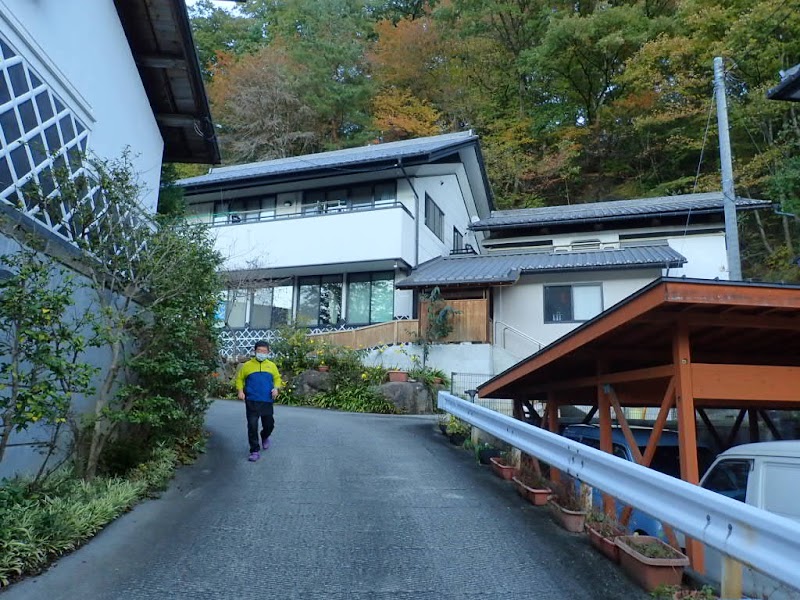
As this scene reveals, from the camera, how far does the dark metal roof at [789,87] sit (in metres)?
9.56

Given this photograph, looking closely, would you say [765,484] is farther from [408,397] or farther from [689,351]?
[408,397]

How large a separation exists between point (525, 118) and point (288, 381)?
22.3 meters

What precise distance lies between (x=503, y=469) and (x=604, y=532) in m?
2.76

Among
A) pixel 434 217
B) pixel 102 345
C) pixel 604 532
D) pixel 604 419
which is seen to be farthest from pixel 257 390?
pixel 434 217

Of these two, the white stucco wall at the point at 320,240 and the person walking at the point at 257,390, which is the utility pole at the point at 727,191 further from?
the person walking at the point at 257,390

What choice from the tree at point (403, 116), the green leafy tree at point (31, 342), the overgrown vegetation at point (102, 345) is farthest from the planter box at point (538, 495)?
the tree at point (403, 116)

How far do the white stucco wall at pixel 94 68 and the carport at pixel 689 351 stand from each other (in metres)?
6.13

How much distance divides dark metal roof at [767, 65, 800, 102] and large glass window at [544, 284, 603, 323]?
9547 mm

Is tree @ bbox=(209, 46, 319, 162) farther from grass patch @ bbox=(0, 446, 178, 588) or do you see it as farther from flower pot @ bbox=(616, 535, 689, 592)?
flower pot @ bbox=(616, 535, 689, 592)

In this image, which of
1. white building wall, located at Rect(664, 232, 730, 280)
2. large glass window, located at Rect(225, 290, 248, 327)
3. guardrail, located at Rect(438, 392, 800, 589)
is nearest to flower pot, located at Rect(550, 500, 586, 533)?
guardrail, located at Rect(438, 392, 800, 589)

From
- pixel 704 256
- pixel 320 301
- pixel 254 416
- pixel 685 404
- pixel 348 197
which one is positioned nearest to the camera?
pixel 685 404

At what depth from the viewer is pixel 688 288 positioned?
482 cm

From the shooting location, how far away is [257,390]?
8352 millimetres

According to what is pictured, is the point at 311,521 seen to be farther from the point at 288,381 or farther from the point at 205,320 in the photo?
the point at 288,381
